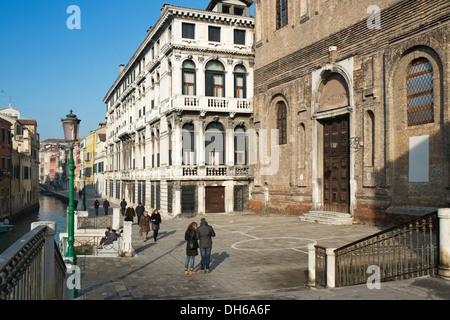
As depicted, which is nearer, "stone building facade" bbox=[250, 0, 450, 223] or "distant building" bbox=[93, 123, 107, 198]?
"stone building facade" bbox=[250, 0, 450, 223]

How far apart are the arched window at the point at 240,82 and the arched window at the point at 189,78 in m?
3.39

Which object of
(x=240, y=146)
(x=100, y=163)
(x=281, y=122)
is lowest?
(x=100, y=163)

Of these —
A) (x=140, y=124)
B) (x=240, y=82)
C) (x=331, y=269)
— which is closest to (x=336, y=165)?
(x=240, y=82)

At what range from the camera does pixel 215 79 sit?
106 ft

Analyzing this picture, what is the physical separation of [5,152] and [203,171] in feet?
85.8

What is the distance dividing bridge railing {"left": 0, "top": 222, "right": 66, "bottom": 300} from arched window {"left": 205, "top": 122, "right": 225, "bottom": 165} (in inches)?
948

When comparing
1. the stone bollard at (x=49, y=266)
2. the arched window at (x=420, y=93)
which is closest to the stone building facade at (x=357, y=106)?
the arched window at (x=420, y=93)

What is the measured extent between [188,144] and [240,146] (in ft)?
13.9

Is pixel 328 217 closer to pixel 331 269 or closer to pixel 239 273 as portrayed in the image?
pixel 239 273

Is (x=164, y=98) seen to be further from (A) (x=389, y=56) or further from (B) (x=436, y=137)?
(B) (x=436, y=137)

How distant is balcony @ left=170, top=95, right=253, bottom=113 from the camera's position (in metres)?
30.5

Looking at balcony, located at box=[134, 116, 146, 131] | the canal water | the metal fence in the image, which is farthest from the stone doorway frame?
balcony, located at box=[134, 116, 146, 131]

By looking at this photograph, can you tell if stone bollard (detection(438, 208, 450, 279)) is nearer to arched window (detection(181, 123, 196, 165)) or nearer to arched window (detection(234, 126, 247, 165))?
arched window (detection(181, 123, 196, 165))

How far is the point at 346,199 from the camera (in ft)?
74.8
